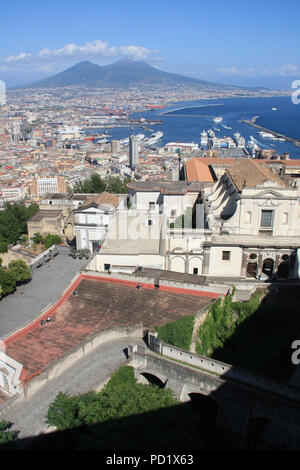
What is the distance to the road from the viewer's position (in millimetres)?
12856

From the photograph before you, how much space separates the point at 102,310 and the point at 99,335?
2482 millimetres

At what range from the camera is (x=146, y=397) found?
13250mm

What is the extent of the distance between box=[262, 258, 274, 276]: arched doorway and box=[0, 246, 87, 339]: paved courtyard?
11470 mm

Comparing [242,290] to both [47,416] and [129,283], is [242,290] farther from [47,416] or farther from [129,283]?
[47,416]

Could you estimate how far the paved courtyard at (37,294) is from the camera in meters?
19.0

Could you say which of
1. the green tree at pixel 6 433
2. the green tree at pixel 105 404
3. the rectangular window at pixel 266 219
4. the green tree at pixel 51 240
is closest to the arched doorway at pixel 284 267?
the rectangular window at pixel 266 219

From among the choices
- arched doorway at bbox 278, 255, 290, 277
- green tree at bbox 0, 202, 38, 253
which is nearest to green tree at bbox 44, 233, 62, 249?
green tree at bbox 0, 202, 38, 253

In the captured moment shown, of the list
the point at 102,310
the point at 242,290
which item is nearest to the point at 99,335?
the point at 102,310

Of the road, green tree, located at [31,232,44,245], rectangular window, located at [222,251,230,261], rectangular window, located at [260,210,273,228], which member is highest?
rectangular window, located at [260,210,273,228]

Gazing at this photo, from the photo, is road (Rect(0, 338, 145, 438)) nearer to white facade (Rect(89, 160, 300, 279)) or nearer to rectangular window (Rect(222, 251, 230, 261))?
white facade (Rect(89, 160, 300, 279))

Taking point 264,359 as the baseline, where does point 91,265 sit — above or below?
above

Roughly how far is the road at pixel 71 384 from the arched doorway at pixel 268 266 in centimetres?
1119
